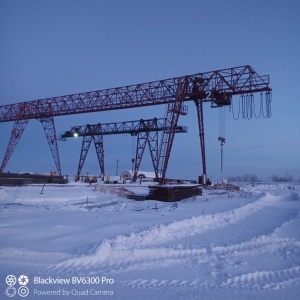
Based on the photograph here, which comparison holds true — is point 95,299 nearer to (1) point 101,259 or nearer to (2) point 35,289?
(2) point 35,289

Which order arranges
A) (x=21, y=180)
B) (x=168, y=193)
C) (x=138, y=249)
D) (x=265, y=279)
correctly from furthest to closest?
(x=21, y=180), (x=168, y=193), (x=138, y=249), (x=265, y=279)

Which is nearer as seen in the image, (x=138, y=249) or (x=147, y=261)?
(x=147, y=261)

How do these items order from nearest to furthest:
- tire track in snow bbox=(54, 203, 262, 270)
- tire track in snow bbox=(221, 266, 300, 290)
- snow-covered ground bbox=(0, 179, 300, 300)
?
snow-covered ground bbox=(0, 179, 300, 300)
tire track in snow bbox=(221, 266, 300, 290)
tire track in snow bbox=(54, 203, 262, 270)

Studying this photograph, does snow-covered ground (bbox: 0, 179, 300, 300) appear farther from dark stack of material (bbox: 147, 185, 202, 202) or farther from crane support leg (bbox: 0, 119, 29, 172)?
crane support leg (bbox: 0, 119, 29, 172)

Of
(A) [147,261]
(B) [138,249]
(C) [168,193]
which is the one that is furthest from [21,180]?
(A) [147,261]

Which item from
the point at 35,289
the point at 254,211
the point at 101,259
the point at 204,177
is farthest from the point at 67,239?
the point at 204,177

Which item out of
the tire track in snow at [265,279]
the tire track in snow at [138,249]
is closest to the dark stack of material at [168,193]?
the tire track in snow at [138,249]

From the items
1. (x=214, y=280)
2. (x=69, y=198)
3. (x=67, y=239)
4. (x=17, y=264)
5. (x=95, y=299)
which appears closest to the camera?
(x=95, y=299)

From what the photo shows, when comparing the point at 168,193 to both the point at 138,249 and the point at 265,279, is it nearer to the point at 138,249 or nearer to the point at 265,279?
the point at 138,249

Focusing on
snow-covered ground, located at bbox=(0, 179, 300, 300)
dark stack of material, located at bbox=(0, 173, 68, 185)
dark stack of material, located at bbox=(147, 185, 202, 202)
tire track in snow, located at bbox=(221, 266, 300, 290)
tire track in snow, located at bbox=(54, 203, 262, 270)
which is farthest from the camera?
dark stack of material, located at bbox=(0, 173, 68, 185)

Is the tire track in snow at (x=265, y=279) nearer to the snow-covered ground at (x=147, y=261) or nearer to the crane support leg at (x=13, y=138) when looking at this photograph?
the snow-covered ground at (x=147, y=261)

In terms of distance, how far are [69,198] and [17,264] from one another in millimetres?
11132

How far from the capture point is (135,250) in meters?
4.85

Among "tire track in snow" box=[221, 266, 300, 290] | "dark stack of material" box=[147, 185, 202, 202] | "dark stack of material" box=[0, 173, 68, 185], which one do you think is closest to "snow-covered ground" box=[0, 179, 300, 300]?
"tire track in snow" box=[221, 266, 300, 290]
